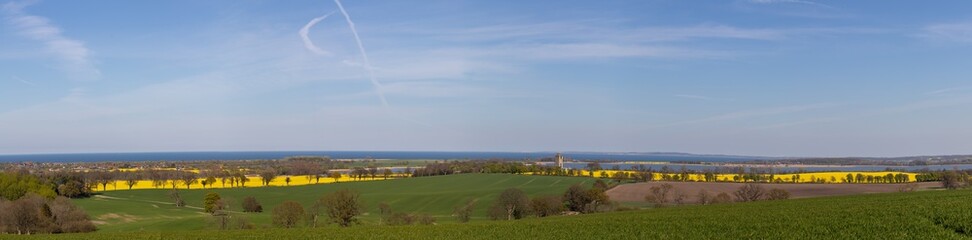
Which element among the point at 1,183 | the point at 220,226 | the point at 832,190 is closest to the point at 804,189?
the point at 832,190

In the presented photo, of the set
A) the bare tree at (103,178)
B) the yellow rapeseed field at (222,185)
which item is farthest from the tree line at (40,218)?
the bare tree at (103,178)

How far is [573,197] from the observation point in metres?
85.2

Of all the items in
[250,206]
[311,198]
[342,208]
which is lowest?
[250,206]

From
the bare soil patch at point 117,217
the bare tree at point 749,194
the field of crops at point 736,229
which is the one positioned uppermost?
the field of crops at point 736,229

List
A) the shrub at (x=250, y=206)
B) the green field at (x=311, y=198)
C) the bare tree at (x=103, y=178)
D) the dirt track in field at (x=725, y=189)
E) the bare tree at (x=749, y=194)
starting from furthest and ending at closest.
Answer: the bare tree at (x=103, y=178) < the shrub at (x=250, y=206) < the dirt track in field at (x=725, y=189) < the bare tree at (x=749, y=194) < the green field at (x=311, y=198)

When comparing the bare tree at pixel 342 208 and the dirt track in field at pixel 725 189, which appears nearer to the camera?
the bare tree at pixel 342 208

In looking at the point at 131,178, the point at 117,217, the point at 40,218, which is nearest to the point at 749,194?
the point at 40,218

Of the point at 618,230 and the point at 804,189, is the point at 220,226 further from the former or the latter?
the point at 804,189

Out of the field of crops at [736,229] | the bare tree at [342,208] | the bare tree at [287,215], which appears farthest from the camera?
the bare tree at [342,208]

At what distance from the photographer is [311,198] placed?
4289 inches

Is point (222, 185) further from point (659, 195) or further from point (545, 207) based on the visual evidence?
point (659, 195)

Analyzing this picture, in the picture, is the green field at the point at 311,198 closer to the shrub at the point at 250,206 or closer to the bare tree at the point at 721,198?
the shrub at the point at 250,206

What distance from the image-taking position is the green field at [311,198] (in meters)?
77.5

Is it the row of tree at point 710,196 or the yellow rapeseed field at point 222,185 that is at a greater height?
the row of tree at point 710,196
